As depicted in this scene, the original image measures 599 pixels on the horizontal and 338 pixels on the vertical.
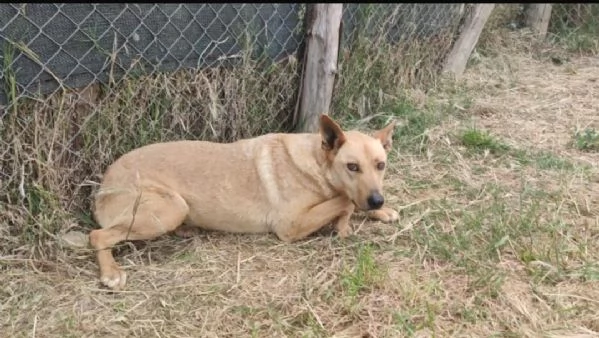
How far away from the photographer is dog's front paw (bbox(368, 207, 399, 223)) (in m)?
3.22

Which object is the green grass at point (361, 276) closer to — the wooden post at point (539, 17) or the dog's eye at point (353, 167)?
the dog's eye at point (353, 167)

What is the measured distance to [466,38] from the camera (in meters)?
5.81

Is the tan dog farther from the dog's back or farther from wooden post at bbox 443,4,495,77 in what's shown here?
wooden post at bbox 443,4,495,77


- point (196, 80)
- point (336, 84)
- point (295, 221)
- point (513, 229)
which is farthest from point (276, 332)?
point (336, 84)

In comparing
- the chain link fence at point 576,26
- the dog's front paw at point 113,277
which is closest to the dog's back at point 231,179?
the dog's front paw at point 113,277

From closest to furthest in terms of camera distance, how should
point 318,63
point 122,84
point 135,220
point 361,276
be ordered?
1. point 361,276
2. point 135,220
3. point 122,84
4. point 318,63

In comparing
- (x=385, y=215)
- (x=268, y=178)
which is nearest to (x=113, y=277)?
(x=268, y=178)

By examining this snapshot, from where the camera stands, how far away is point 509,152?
411 centimetres

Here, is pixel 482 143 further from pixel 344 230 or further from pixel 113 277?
pixel 113 277

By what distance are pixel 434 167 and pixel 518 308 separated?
1726 mm

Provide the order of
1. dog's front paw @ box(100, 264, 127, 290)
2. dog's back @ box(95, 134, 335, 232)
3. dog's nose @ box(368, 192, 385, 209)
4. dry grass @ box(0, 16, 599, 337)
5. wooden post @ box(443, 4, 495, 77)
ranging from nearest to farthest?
1. dry grass @ box(0, 16, 599, 337)
2. dog's front paw @ box(100, 264, 127, 290)
3. dog's nose @ box(368, 192, 385, 209)
4. dog's back @ box(95, 134, 335, 232)
5. wooden post @ box(443, 4, 495, 77)

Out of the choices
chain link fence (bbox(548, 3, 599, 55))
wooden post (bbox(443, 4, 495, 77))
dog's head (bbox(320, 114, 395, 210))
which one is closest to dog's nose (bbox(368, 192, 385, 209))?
dog's head (bbox(320, 114, 395, 210))

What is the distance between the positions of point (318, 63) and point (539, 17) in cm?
460

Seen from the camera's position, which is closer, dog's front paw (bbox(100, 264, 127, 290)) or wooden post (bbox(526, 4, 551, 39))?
dog's front paw (bbox(100, 264, 127, 290))
